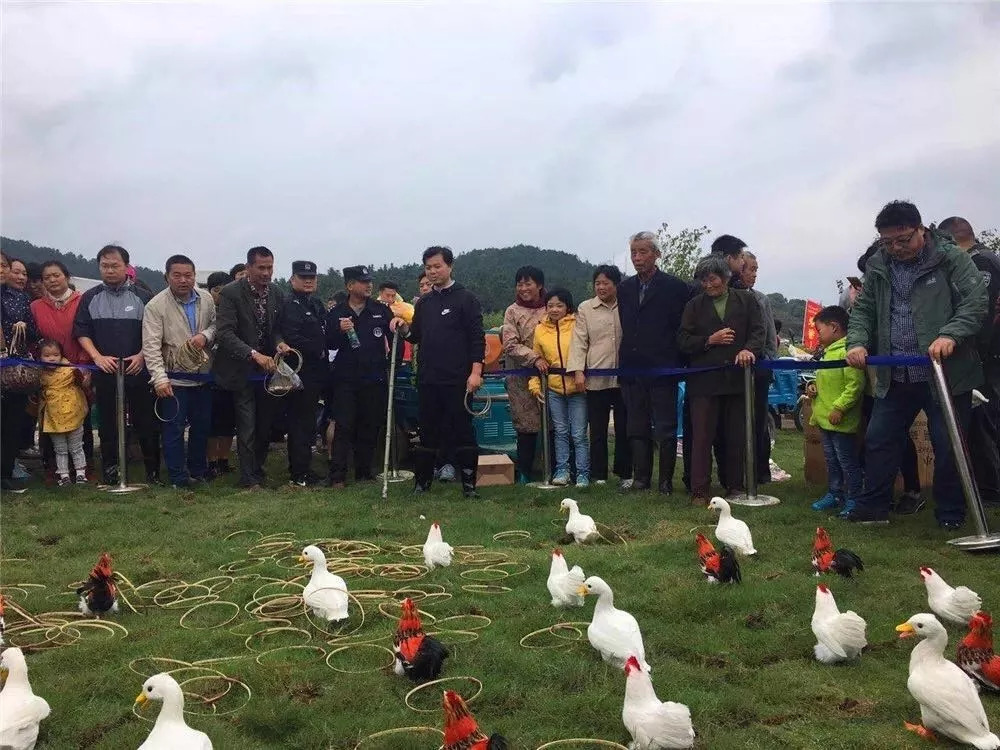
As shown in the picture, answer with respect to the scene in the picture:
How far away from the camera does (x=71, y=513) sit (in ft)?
24.9

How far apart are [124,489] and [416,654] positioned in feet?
20.0

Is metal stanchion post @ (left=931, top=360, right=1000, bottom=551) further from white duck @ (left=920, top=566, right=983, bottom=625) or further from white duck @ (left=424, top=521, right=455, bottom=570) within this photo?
white duck @ (left=424, top=521, right=455, bottom=570)

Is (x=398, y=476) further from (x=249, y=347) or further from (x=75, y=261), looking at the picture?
(x=75, y=261)

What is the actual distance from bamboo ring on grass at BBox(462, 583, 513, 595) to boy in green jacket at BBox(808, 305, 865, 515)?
3275 millimetres

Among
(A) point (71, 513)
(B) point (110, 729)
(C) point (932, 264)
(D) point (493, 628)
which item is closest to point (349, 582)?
(D) point (493, 628)

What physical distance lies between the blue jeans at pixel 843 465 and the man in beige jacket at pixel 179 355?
6470 mm

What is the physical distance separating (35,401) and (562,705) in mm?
7905

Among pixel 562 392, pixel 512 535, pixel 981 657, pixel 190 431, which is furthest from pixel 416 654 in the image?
pixel 190 431

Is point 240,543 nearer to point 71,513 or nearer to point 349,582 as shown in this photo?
point 349,582

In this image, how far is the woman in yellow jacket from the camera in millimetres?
8742

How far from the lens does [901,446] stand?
6547 millimetres

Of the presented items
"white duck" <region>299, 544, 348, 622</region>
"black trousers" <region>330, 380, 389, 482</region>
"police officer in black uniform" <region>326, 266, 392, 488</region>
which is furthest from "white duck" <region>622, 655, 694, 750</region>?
"black trousers" <region>330, 380, 389, 482</region>

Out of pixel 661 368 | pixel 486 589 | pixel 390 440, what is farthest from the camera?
pixel 390 440

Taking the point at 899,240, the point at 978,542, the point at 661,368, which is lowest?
the point at 978,542
